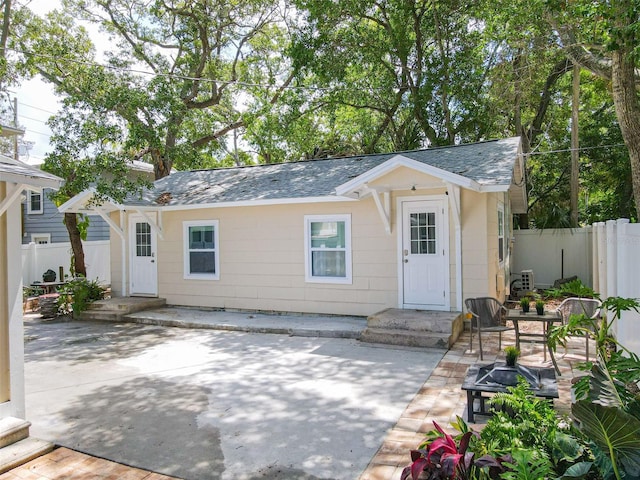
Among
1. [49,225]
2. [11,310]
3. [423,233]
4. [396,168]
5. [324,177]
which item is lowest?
[11,310]

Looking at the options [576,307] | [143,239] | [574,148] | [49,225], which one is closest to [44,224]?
[49,225]

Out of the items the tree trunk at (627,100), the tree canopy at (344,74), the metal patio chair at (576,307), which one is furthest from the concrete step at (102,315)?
the tree trunk at (627,100)

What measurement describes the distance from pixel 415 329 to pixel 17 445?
212 inches

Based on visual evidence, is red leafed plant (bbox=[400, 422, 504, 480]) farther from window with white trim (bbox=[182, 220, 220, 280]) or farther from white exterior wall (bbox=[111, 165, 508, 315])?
window with white trim (bbox=[182, 220, 220, 280])

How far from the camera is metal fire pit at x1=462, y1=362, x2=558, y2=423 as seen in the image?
12.4ft

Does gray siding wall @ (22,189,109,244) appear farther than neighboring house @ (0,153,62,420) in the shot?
Yes

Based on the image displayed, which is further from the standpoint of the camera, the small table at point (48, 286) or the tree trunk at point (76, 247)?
the small table at point (48, 286)

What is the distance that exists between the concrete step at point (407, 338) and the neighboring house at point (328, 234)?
1218 millimetres

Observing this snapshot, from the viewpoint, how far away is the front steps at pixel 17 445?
3578mm

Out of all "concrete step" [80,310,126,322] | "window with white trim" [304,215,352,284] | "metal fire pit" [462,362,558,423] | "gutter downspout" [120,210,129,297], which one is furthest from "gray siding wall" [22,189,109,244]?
"metal fire pit" [462,362,558,423]

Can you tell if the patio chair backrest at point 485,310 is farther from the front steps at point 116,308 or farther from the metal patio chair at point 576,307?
the front steps at point 116,308

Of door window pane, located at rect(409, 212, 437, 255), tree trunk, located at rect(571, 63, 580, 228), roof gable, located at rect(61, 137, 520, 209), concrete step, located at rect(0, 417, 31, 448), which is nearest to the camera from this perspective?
concrete step, located at rect(0, 417, 31, 448)

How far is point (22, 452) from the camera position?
3.69 meters

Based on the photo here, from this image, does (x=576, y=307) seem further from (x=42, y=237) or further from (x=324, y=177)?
(x=42, y=237)
